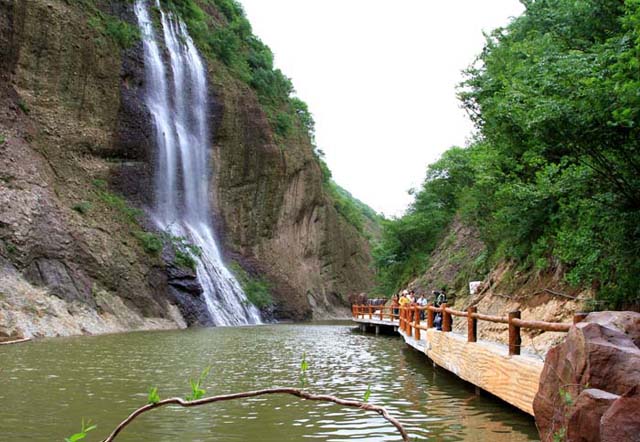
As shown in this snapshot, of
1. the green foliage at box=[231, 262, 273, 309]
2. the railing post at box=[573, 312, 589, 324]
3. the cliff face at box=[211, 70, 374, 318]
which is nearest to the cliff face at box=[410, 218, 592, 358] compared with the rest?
the railing post at box=[573, 312, 589, 324]

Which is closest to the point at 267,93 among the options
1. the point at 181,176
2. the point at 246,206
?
the point at 246,206

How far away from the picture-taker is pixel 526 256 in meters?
18.5

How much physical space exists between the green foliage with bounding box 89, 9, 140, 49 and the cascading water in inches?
53.1

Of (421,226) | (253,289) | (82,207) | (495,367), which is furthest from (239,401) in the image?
(421,226)

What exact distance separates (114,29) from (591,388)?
40057 millimetres

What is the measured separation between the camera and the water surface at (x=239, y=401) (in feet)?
23.2

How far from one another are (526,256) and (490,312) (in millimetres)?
2178

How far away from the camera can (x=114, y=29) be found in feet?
132

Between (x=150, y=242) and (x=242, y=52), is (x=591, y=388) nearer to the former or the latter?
(x=150, y=242)

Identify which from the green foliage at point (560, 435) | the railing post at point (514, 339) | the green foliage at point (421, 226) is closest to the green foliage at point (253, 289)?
the green foliage at point (421, 226)

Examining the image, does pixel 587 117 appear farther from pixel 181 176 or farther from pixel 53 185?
pixel 181 176

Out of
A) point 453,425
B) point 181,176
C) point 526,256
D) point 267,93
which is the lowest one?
point 453,425

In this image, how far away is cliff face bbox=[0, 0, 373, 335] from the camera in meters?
27.5

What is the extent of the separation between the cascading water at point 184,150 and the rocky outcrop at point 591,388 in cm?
3159
